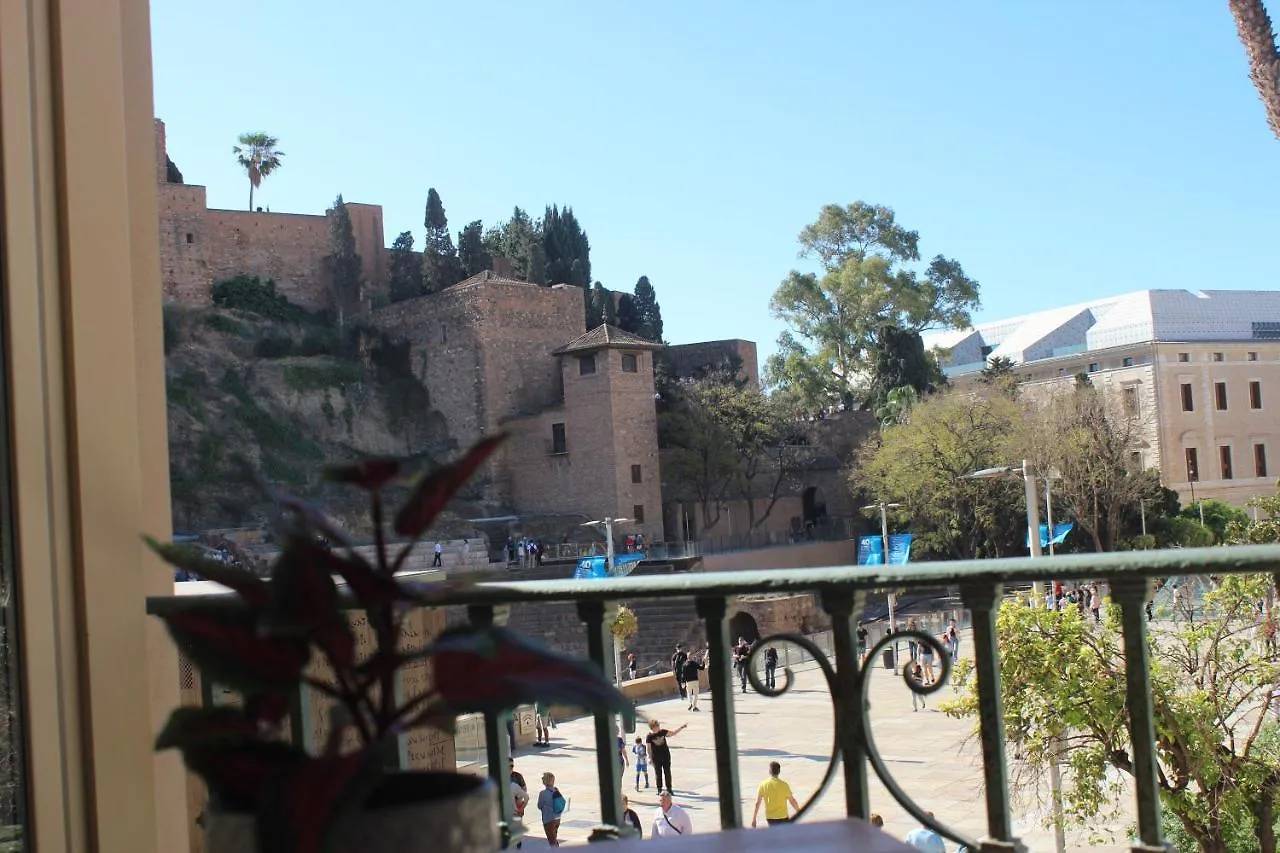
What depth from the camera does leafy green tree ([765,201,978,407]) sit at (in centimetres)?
4188

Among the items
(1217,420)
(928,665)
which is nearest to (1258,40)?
(928,665)

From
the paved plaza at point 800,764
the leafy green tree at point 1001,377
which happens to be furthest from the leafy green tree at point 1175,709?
the leafy green tree at point 1001,377

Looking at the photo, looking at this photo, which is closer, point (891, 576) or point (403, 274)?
point (891, 576)

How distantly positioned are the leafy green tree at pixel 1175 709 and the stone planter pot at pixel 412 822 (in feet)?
26.3

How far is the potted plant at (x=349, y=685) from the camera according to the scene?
950mm

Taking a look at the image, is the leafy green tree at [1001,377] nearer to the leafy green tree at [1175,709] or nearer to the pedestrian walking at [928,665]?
the pedestrian walking at [928,665]

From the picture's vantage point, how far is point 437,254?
45.2 metres

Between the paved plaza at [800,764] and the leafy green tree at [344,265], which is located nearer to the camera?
the paved plaza at [800,764]

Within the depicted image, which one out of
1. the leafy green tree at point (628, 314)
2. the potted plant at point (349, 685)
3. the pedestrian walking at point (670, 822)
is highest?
the leafy green tree at point (628, 314)

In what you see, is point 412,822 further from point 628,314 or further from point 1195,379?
point 628,314

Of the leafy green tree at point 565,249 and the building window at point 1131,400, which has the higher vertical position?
the leafy green tree at point 565,249

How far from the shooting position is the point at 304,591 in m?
0.96

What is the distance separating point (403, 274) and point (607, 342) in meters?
10.8

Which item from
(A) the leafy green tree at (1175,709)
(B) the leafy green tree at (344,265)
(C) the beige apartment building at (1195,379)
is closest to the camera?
(A) the leafy green tree at (1175,709)
